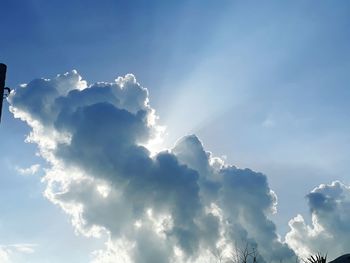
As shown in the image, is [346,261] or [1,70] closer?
[1,70]

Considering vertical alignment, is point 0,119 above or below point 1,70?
below

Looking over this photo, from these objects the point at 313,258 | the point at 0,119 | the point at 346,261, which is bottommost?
the point at 313,258

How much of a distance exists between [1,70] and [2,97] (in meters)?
2.51

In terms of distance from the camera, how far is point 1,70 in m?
35.2

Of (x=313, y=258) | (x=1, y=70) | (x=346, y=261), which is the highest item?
(x=346, y=261)

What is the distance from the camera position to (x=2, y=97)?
3422 cm

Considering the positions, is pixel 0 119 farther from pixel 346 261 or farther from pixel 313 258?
pixel 346 261

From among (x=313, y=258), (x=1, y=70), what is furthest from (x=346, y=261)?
(x=1, y=70)

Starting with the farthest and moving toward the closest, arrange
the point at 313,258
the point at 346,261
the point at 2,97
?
the point at 346,261
the point at 2,97
the point at 313,258

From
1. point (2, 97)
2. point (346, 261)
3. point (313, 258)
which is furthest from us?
point (346, 261)

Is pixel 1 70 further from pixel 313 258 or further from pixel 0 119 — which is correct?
pixel 313 258

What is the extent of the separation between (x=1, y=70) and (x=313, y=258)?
2745 centimetres

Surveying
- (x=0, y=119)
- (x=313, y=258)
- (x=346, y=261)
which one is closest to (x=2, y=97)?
(x=0, y=119)

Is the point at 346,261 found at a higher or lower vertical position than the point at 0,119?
higher
